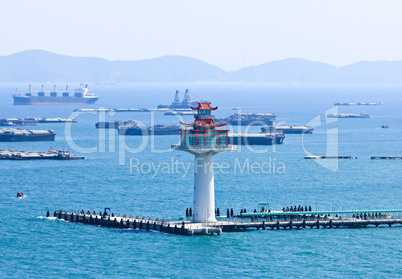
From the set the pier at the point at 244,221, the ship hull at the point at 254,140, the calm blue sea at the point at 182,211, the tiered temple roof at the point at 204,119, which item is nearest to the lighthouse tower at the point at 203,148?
the tiered temple roof at the point at 204,119

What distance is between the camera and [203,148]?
7750 centimetres

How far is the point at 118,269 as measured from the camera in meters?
69.2

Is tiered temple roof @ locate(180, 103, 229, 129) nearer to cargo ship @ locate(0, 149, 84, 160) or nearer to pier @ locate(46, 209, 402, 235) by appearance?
pier @ locate(46, 209, 402, 235)

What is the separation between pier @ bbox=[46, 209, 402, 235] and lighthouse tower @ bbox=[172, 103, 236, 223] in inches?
64.2

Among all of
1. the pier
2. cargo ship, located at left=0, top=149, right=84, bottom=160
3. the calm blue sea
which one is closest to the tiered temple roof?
the pier

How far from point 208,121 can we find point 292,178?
54159 millimetres

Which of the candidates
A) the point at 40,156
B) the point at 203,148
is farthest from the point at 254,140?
the point at 203,148

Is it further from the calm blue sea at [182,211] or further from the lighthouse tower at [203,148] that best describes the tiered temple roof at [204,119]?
the calm blue sea at [182,211]

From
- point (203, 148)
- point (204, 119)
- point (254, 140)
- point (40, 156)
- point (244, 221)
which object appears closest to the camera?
point (203, 148)

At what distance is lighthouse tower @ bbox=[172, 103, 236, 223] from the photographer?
7762 centimetres

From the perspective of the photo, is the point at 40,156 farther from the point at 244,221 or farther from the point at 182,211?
the point at 244,221

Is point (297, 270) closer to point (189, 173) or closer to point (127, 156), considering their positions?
point (189, 173)

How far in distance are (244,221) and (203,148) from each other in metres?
10.5

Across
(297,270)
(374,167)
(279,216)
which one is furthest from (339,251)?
(374,167)
